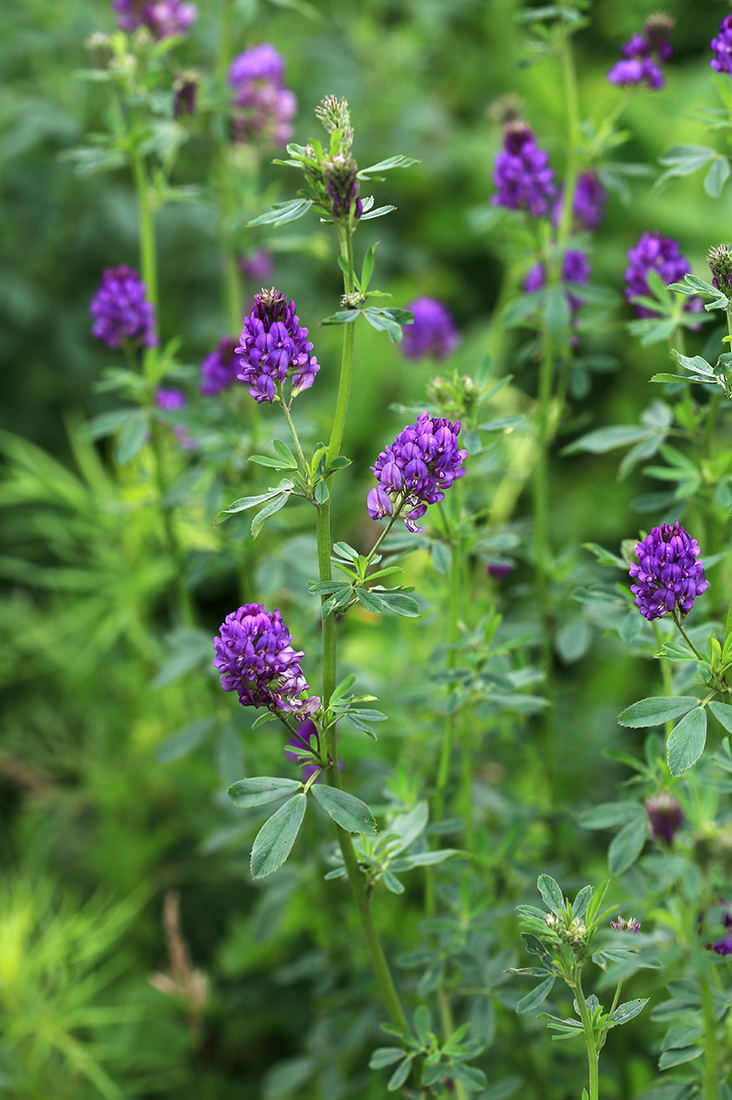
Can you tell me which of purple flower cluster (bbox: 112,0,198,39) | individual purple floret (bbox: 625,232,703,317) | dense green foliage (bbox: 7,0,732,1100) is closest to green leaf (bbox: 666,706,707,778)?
dense green foliage (bbox: 7,0,732,1100)

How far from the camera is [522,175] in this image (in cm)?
151

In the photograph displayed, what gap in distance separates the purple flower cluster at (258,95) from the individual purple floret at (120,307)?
436 millimetres

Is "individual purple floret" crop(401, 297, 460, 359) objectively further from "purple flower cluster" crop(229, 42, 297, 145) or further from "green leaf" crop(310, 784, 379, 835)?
"green leaf" crop(310, 784, 379, 835)

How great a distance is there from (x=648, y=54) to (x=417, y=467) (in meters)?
1.03

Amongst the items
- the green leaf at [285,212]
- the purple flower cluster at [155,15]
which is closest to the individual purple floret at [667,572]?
the green leaf at [285,212]

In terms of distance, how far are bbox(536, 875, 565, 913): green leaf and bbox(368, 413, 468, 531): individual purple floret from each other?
380mm

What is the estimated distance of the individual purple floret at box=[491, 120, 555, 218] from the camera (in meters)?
1.51

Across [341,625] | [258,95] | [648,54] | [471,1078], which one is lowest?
[341,625]

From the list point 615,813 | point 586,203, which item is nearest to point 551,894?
point 615,813

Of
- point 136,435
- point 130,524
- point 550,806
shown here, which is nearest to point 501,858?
point 550,806

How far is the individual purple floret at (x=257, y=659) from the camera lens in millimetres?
943

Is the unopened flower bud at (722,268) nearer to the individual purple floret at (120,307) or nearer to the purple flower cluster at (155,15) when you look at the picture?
the individual purple floret at (120,307)

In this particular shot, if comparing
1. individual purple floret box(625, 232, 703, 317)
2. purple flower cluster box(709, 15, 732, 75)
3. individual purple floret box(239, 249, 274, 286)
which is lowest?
individual purple floret box(239, 249, 274, 286)

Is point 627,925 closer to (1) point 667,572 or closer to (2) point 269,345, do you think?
(1) point 667,572
